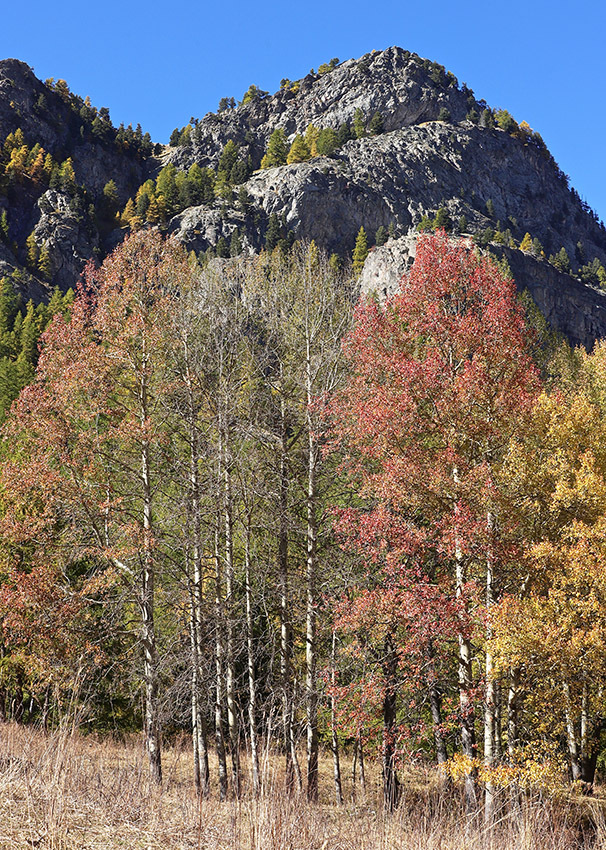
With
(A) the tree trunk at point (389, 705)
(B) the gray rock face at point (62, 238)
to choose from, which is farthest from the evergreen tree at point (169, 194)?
(A) the tree trunk at point (389, 705)

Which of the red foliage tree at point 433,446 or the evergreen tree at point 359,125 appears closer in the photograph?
the red foliage tree at point 433,446

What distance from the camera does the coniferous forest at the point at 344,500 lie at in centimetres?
1155

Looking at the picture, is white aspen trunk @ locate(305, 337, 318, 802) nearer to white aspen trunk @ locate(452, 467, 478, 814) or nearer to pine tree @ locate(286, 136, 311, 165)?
white aspen trunk @ locate(452, 467, 478, 814)

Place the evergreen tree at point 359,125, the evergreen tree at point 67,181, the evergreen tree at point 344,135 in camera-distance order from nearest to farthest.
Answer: the evergreen tree at point 67,181
the evergreen tree at point 344,135
the evergreen tree at point 359,125

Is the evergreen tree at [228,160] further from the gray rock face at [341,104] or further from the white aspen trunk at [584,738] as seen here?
the white aspen trunk at [584,738]

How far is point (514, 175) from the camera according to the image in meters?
159

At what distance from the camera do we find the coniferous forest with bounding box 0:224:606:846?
11.5 meters

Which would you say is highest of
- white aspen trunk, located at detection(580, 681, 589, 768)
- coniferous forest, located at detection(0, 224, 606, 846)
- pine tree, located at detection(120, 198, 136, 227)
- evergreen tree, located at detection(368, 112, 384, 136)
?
evergreen tree, located at detection(368, 112, 384, 136)

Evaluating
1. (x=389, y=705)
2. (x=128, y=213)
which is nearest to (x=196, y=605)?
(x=389, y=705)

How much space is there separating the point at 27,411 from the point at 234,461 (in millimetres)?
4719

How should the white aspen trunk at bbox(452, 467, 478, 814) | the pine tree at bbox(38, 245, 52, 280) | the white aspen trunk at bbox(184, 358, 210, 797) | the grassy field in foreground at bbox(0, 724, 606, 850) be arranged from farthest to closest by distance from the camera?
the pine tree at bbox(38, 245, 52, 280) < the white aspen trunk at bbox(184, 358, 210, 797) < the white aspen trunk at bbox(452, 467, 478, 814) < the grassy field in foreground at bbox(0, 724, 606, 850)

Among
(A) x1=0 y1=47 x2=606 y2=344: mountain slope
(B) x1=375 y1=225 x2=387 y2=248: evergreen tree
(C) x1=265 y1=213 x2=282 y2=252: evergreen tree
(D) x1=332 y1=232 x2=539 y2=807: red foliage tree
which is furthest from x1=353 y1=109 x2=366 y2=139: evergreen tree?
(D) x1=332 y1=232 x2=539 y2=807: red foliage tree

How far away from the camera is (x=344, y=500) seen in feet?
46.9

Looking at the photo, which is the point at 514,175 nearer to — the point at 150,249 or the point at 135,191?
the point at 135,191
